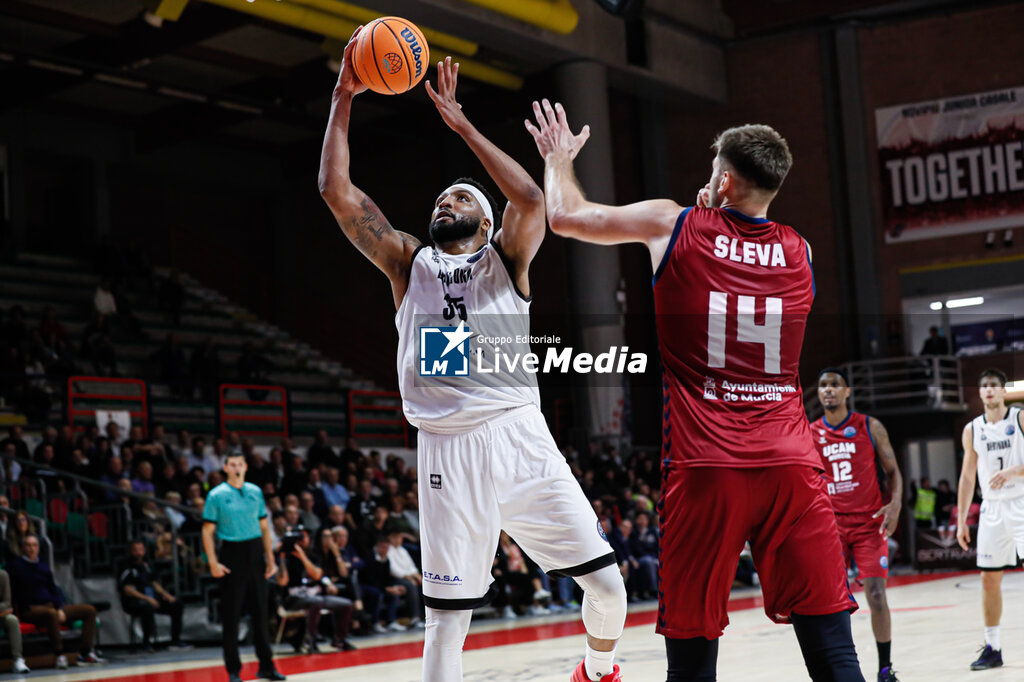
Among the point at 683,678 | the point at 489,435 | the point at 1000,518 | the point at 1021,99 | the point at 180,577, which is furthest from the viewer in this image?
the point at 1021,99

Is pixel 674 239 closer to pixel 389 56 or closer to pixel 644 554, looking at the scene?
pixel 389 56

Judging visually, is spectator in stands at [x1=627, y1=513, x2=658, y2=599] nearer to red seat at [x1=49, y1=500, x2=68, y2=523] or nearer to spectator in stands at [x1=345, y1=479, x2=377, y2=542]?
spectator in stands at [x1=345, y1=479, x2=377, y2=542]

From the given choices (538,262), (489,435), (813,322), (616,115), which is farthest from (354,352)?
(489,435)

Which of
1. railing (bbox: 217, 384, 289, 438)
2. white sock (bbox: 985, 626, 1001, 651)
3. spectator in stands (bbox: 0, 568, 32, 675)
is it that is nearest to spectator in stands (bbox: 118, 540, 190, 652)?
spectator in stands (bbox: 0, 568, 32, 675)

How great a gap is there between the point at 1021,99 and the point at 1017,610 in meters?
14.4

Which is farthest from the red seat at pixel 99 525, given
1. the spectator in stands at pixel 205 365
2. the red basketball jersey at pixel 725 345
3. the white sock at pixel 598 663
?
the red basketball jersey at pixel 725 345

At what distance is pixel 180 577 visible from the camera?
13.2 meters

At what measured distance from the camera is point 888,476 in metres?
7.46

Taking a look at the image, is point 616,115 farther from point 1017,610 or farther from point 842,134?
point 1017,610

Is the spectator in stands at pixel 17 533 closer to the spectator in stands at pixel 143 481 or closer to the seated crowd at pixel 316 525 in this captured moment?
the seated crowd at pixel 316 525

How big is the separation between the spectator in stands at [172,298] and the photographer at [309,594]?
38.6 ft

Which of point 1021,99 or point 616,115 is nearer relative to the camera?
point 1021,99

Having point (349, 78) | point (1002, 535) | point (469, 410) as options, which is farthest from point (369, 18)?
point (469, 410)

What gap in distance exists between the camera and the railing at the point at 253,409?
19000mm
